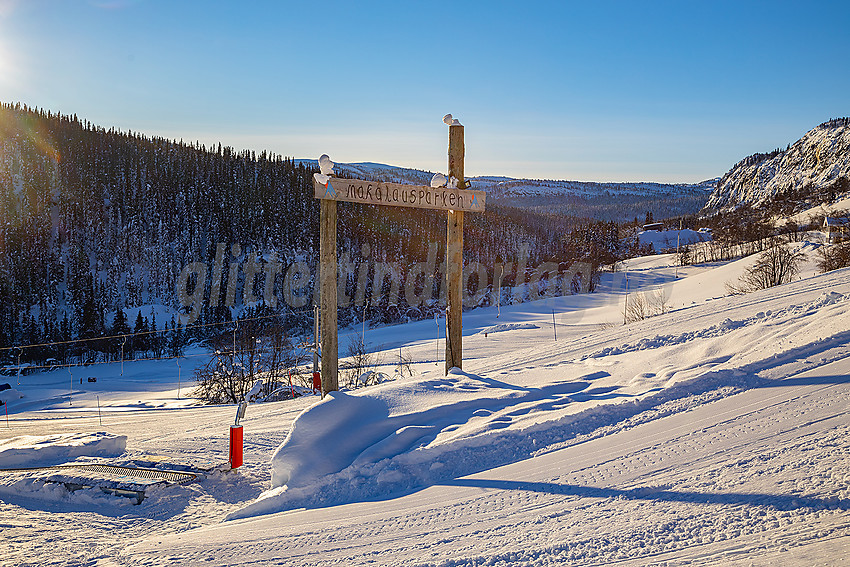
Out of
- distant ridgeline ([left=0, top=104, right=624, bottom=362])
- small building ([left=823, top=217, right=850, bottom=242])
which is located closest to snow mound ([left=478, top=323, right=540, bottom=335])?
small building ([left=823, top=217, right=850, bottom=242])

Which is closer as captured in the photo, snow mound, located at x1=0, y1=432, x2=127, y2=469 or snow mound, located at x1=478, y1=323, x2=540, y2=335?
snow mound, located at x1=0, y1=432, x2=127, y2=469

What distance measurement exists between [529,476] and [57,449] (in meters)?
5.43

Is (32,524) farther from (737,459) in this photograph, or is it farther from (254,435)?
(737,459)

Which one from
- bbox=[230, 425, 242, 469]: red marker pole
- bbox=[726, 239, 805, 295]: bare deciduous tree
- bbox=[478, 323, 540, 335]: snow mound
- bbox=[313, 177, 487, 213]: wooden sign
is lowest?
bbox=[478, 323, 540, 335]: snow mound

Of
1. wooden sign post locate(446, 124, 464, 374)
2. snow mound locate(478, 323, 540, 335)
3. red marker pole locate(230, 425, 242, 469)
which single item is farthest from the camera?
snow mound locate(478, 323, 540, 335)

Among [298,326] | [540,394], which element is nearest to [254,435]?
[540,394]

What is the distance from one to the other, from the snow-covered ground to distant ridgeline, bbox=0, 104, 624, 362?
78.1 meters

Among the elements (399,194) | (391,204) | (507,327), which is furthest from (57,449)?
(507,327)

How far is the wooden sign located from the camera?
21.7 feet

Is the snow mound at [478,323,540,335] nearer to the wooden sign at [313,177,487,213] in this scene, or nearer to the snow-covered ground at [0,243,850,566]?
the wooden sign at [313,177,487,213]

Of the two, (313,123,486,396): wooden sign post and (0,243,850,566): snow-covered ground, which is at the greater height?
(313,123,486,396): wooden sign post

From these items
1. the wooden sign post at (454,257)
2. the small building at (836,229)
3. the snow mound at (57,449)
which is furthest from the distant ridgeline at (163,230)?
the snow mound at (57,449)

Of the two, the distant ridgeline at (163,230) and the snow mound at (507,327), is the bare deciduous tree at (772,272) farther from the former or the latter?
the distant ridgeline at (163,230)

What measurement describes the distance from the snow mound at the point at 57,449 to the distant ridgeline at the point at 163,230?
77485 millimetres
